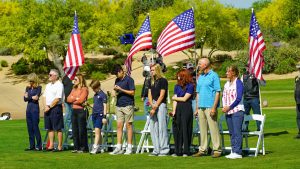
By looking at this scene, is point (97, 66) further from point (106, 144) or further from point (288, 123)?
point (106, 144)

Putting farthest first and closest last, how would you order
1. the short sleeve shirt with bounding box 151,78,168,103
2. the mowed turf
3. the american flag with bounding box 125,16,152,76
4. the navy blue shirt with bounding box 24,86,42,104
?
the american flag with bounding box 125,16,152,76 → the navy blue shirt with bounding box 24,86,42,104 → the short sleeve shirt with bounding box 151,78,168,103 → the mowed turf

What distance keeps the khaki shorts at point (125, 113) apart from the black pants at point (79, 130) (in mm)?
→ 1142

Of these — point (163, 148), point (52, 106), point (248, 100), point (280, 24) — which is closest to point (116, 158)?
point (163, 148)

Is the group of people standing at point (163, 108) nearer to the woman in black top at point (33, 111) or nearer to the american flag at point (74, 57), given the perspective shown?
the woman in black top at point (33, 111)

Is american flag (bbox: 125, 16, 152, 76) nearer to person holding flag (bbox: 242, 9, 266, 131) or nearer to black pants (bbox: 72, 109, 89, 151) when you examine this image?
person holding flag (bbox: 242, 9, 266, 131)

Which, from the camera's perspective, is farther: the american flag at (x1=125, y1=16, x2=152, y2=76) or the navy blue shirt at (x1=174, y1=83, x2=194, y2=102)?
the american flag at (x1=125, y1=16, x2=152, y2=76)

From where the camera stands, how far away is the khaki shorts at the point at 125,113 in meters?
18.0

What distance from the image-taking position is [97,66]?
2761 inches

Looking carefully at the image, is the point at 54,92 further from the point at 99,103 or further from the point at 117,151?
the point at 117,151

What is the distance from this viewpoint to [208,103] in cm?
1664

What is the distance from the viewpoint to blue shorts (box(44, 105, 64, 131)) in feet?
63.1


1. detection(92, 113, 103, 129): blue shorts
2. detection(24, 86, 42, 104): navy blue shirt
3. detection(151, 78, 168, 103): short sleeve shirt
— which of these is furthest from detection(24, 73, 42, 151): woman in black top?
detection(151, 78, 168, 103): short sleeve shirt

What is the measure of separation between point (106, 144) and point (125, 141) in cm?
46

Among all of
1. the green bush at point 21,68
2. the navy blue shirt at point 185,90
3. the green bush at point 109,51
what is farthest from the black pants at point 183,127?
the green bush at point 109,51
